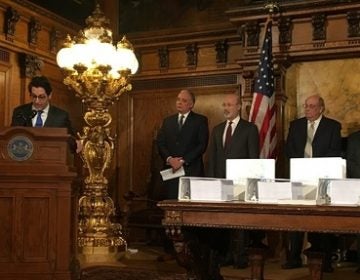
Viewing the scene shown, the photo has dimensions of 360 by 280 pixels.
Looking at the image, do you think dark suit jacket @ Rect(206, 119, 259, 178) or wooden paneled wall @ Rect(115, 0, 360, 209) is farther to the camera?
wooden paneled wall @ Rect(115, 0, 360, 209)

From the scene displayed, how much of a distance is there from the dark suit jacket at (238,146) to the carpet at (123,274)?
3.07 feet

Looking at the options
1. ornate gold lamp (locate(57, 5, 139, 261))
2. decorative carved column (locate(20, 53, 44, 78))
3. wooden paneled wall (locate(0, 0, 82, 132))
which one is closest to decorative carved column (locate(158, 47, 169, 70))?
wooden paneled wall (locate(0, 0, 82, 132))

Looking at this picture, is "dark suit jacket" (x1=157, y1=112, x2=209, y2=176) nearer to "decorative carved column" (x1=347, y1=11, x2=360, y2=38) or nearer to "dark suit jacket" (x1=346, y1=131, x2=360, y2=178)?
"dark suit jacket" (x1=346, y1=131, x2=360, y2=178)

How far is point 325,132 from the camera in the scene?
16.6ft

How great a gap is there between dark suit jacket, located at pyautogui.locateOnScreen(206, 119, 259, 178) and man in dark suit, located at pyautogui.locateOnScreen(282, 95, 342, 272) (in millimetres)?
567

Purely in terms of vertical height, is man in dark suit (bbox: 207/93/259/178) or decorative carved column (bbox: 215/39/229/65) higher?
decorative carved column (bbox: 215/39/229/65)

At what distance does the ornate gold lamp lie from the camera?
19.1 feet

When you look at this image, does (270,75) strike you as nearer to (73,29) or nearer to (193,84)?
(193,84)

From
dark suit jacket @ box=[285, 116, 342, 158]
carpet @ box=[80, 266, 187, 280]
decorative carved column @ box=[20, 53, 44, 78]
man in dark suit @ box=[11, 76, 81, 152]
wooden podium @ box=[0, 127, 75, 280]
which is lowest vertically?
carpet @ box=[80, 266, 187, 280]

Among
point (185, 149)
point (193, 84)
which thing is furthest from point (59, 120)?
point (193, 84)

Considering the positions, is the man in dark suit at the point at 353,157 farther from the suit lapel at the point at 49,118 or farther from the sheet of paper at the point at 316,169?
the suit lapel at the point at 49,118

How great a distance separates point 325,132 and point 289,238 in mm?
1154

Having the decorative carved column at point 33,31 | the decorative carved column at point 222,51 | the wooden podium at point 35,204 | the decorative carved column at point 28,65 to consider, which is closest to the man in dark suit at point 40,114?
the wooden podium at point 35,204

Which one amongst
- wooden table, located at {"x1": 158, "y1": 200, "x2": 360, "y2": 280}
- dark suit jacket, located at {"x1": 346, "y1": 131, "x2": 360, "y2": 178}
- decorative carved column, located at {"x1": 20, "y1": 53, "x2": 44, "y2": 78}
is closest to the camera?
wooden table, located at {"x1": 158, "y1": 200, "x2": 360, "y2": 280}
